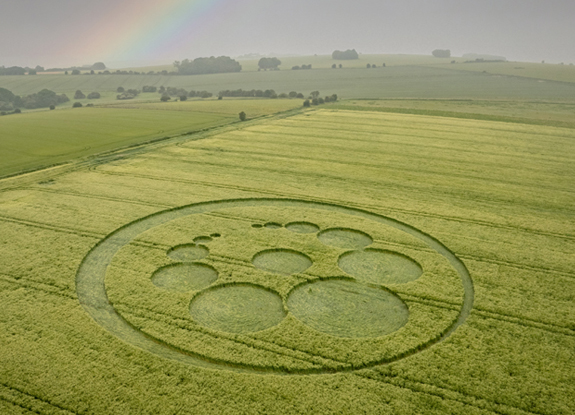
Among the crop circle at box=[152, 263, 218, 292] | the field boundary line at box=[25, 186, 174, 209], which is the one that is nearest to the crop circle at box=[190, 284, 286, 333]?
the crop circle at box=[152, 263, 218, 292]

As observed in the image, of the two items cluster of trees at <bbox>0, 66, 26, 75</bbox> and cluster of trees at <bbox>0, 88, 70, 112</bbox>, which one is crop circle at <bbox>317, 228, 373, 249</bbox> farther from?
cluster of trees at <bbox>0, 66, 26, 75</bbox>

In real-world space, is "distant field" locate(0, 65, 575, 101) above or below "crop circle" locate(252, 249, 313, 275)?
above

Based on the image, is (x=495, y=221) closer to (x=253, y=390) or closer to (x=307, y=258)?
(x=307, y=258)

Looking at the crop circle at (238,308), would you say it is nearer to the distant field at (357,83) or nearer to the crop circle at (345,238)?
the crop circle at (345,238)

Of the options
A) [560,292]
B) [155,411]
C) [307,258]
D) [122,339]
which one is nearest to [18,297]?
[122,339]

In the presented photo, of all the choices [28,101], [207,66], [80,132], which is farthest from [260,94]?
[207,66]

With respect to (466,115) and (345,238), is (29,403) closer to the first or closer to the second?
(345,238)
